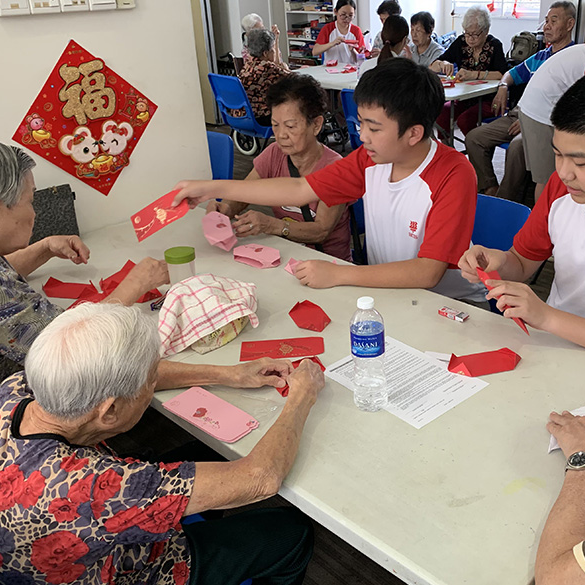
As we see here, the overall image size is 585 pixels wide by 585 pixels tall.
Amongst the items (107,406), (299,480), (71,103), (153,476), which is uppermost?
(71,103)

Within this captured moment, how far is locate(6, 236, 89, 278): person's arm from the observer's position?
225cm

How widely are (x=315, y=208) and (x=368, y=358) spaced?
1.37 meters

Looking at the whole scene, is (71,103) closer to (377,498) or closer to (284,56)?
(377,498)

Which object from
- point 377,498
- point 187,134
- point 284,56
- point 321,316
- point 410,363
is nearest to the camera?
point 377,498

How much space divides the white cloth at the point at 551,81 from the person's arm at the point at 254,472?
3.18 meters

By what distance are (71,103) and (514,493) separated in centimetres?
220

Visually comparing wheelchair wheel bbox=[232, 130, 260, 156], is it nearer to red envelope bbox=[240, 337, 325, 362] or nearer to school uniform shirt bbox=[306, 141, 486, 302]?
school uniform shirt bbox=[306, 141, 486, 302]

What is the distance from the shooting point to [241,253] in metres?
2.33

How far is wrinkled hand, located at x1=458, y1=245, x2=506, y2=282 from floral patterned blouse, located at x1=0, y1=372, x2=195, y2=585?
990 mm

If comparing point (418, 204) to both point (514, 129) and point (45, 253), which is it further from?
point (514, 129)

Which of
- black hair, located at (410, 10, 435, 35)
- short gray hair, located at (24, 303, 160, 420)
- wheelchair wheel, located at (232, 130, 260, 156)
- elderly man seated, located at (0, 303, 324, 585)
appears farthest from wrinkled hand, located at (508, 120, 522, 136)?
short gray hair, located at (24, 303, 160, 420)

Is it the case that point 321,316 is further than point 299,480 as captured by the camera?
Yes

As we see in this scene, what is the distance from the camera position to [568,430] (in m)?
1.27

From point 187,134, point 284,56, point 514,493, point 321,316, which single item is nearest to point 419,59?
point 284,56
